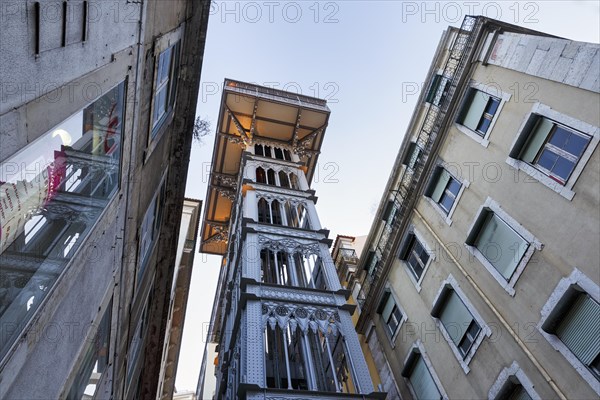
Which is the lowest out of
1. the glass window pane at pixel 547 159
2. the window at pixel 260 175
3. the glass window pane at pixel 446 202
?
the window at pixel 260 175

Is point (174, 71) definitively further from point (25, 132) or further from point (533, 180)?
point (533, 180)

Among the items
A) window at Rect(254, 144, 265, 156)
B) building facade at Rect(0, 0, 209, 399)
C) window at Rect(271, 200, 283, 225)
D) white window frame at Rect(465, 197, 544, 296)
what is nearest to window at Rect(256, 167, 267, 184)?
window at Rect(254, 144, 265, 156)

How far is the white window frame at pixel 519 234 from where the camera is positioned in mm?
12208

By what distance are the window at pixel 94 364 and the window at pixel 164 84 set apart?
4931 millimetres

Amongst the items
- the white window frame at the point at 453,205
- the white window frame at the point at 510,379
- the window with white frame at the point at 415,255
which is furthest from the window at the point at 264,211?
the white window frame at the point at 510,379

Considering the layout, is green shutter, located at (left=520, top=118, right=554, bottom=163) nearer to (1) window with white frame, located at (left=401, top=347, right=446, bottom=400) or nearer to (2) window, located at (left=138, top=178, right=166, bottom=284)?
(1) window with white frame, located at (left=401, top=347, right=446, bottom=400)

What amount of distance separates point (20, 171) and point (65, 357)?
405cm

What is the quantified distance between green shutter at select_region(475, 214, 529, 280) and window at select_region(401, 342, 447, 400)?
4.50 meters

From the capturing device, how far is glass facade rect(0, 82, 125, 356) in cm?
486

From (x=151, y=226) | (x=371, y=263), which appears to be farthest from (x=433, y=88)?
(x=151, y=226)

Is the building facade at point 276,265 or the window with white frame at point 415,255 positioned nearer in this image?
the building facade at point 276,265

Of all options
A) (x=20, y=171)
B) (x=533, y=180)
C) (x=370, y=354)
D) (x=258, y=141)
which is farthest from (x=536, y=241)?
(x=258, y=141)

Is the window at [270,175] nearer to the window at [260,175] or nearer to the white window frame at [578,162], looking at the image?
the window at [260,175]

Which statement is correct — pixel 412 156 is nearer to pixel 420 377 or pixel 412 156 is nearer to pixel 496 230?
pixel 496 230
